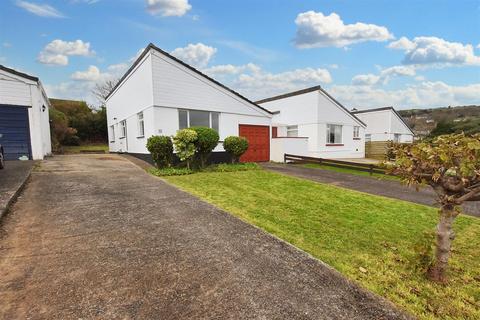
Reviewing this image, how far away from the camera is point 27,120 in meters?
11.9

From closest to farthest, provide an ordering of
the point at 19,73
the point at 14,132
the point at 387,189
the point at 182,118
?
the point at 387,189, the point at 19,73, the point at 14,132, the point at 182,118

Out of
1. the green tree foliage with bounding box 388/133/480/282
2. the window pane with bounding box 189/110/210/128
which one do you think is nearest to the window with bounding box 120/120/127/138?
the window pane with bounding box 189/110/210/128

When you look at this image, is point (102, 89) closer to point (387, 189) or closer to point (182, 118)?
point (182, 118)

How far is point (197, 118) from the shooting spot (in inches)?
526

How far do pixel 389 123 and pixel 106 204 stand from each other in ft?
97.8

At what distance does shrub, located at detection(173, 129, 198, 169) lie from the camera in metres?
10.3

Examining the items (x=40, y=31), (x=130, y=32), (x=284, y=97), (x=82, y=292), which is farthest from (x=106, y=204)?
(x=284, y=97)

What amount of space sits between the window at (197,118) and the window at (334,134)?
10.8m

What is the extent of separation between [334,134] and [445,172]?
19037 mm

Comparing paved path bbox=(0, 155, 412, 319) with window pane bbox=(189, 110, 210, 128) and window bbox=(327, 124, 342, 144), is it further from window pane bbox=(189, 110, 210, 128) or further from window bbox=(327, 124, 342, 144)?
window bbox=(327, 124, 342, 144)

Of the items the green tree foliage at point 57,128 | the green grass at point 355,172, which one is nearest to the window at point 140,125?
the green grass at point 355,172

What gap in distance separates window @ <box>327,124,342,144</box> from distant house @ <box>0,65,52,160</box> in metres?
19.5

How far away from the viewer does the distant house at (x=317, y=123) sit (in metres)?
19.3

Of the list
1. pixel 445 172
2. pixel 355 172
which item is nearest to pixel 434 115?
pixel 355 172
